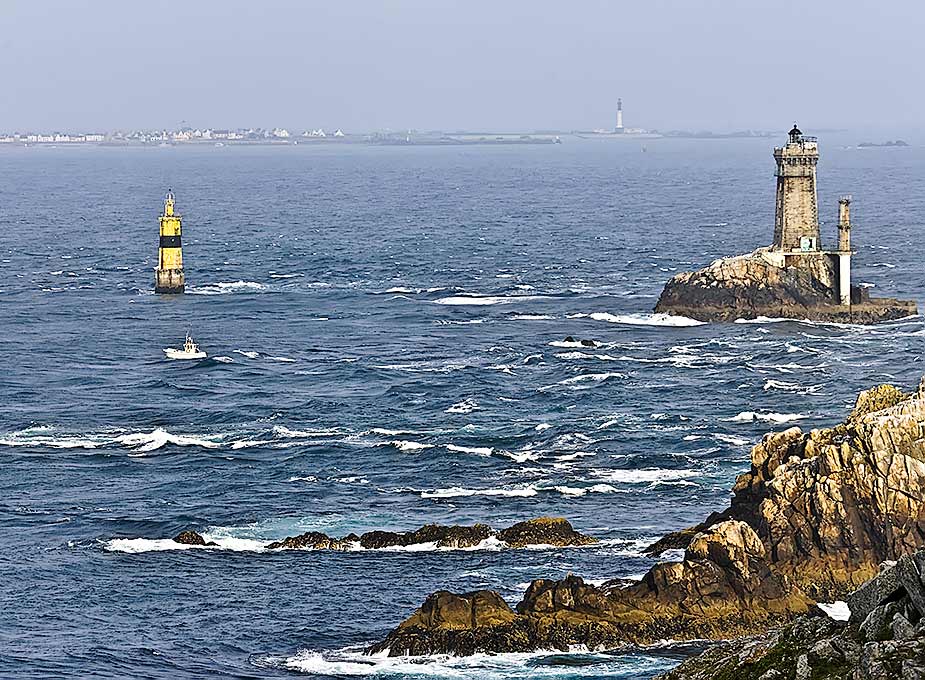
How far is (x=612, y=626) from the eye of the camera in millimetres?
58344

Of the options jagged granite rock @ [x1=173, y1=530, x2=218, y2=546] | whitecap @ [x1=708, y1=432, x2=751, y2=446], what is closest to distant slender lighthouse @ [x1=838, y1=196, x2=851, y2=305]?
whitecap @ [x1=708, y1=432, x2=751, y2=446]

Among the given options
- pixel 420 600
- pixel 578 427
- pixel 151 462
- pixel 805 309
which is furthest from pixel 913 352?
pixel 420 600

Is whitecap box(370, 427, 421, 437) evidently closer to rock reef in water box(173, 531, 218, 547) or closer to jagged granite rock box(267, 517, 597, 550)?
rock reef in water box(173, 531, 218, 547)

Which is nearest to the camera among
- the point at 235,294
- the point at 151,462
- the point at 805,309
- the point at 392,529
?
the point at 392,529

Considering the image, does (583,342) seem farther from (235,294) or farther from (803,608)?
(803,608)

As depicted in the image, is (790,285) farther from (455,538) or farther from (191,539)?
(191,539)


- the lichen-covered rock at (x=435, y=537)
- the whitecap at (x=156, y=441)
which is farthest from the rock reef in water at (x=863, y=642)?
the whitecap at (x=156, y=441)

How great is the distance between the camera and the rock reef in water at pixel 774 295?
413ft

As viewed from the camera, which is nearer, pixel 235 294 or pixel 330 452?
pixel 330 452

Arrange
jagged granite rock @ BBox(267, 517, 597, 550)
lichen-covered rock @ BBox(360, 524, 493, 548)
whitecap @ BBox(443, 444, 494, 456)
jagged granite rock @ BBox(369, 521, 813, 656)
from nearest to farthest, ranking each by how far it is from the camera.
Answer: jagged granite rock @ BBox(369, 521, 813, 656), jagged granite rock @ BBox(267, 517, 597, 550), lichen-covered rock @ BBox(360, 524, 493, 548), whitecap @ BBox(443, 444, 494, 456)

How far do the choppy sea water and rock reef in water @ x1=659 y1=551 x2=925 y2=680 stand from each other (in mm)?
13458

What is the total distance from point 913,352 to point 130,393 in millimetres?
46451

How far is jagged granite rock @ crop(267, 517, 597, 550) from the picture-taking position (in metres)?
70.4

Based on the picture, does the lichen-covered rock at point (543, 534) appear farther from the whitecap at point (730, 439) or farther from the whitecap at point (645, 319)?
the whitecap at point (645, 319)
